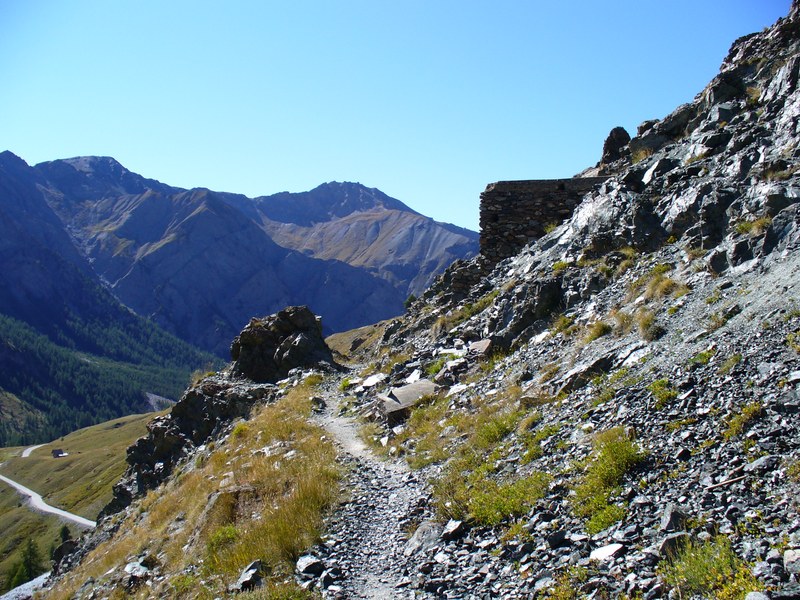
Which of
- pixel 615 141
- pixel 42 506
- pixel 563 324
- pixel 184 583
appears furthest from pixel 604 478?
pixel 42 506

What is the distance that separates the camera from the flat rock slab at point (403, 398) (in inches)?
720

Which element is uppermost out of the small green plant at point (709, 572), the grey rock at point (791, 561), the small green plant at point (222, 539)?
the grey rock at point (791, 561)

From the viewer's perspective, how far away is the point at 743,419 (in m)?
8.46

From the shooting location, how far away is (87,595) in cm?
1655

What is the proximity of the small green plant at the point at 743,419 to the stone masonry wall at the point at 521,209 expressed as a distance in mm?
20246

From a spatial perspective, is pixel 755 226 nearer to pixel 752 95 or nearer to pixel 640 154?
pixel 752 95

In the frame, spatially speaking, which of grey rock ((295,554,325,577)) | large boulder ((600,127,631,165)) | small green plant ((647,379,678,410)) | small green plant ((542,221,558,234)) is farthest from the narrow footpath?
large boulder ((600,127,631,165))

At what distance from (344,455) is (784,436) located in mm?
11391

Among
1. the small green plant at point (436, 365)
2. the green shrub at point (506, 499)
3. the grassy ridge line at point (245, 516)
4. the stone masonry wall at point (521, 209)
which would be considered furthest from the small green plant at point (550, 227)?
the green shrub at point (506, 499)

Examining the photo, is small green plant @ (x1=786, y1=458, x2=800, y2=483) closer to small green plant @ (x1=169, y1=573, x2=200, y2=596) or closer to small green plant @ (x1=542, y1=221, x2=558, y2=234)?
small green plant @ (x1=169, y1=573, x2=200, y2=596)

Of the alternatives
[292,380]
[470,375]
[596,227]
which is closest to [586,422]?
[470,375]

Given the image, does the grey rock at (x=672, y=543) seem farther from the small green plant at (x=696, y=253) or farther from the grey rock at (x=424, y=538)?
the small green plant at (x=696, y=253)

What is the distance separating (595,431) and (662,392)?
1388 millimetres

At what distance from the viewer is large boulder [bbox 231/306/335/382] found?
35750mm
